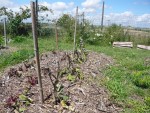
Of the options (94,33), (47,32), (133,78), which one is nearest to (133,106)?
(133,78)

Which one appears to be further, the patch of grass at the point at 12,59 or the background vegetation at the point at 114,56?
the patch of grass at the point at 12,59

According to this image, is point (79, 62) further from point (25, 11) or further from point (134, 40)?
point (25, 11)

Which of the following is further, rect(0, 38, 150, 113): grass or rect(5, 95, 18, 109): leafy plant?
rect(0, 38, 150, 113): grass

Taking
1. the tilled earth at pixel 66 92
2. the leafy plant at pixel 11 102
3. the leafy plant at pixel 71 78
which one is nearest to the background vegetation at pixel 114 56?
the tilled earth at pixel 66 92

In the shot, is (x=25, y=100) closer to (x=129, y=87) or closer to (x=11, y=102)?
(x=11, y=102)

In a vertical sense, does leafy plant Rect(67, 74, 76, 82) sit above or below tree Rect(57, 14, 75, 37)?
below

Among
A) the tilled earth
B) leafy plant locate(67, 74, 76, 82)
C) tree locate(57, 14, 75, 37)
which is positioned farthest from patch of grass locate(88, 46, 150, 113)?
tree locate(57, 14, 75, 37)

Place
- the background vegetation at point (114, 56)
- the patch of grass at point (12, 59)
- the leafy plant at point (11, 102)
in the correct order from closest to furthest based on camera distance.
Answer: the leafy plant at point (11, 102) < the background vegetation at point (114, 56) < the patch of grass at point (12, 59)

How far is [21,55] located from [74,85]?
3.63 meters

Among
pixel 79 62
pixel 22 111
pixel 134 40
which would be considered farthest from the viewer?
pixel 134 40

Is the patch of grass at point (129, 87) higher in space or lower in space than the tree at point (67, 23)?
lower

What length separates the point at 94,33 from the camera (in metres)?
12.9

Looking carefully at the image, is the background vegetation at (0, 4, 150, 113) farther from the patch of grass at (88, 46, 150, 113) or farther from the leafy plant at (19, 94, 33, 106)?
the leafy plant at (19, 94, 33, 106)

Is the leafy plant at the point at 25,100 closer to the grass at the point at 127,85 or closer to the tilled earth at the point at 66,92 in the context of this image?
the tilled earth at the point at 66,92
